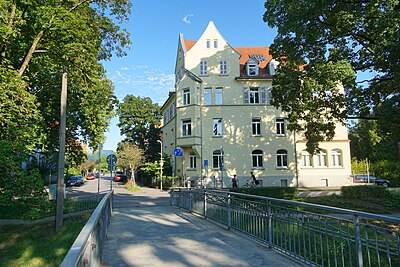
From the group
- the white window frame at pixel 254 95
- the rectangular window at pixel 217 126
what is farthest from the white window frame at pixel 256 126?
the rectangular window at pixel 217 126

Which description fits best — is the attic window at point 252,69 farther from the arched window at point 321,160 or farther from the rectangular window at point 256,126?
the arched window at point 321,160

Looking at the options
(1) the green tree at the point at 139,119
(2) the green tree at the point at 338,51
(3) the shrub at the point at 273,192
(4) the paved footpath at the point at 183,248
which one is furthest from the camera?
(1) the green tree at the point at 139,119

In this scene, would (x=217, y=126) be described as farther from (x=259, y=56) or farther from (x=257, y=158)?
(x=259, y=56)

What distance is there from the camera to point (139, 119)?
56438 mm

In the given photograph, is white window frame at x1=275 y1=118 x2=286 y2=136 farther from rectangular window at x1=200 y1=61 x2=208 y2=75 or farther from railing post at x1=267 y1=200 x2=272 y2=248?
railing post at x1=267 y1=200 x2=272 y2=248

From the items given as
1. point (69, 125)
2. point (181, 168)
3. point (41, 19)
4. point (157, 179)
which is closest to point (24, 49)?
point (41, 19)

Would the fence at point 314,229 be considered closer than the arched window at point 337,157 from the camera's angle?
Yes

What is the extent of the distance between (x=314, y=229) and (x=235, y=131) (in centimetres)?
2919

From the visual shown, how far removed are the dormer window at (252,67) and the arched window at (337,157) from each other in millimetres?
12125

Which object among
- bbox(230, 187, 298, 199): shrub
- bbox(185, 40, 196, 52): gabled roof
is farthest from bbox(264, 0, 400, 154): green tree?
bbox(185, 40, 196, 52): gabled roof

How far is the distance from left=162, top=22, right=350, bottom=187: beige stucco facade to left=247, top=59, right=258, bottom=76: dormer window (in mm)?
113

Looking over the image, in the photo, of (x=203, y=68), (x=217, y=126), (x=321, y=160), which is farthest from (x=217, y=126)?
(x=321, y=160)

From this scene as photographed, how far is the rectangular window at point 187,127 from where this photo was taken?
34438mm

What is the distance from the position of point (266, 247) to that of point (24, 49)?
12.4m
